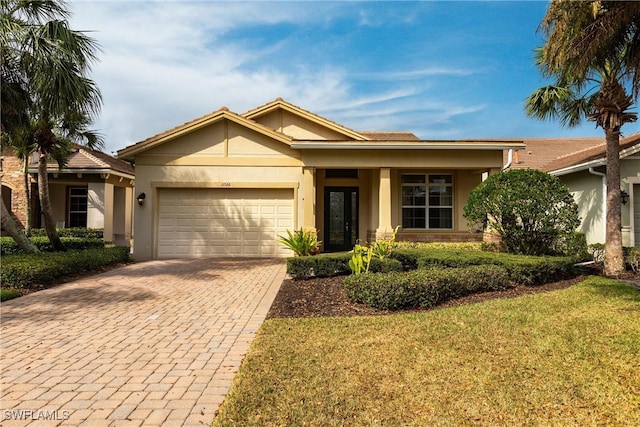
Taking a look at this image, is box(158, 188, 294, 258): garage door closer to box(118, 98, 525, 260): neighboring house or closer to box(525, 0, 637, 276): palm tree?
box(118, 98, 525, 260): neighboring house

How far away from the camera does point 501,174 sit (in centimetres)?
934

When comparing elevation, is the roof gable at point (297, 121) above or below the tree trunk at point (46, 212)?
above

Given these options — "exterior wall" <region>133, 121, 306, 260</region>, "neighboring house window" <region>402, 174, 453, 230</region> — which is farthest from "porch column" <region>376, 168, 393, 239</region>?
"exterior wall" <region>133, 121, 306, 260</region>

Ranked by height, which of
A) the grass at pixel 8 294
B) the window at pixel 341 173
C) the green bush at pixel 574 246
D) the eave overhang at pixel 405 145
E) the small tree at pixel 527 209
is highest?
the eave overhang at pixel 405 145

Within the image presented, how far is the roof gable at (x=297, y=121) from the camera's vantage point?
1431 cm

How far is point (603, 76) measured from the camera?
9250 millimetres

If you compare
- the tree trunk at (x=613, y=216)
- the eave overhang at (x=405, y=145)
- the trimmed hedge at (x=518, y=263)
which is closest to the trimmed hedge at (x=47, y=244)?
the eave overhang at (x=405, y=145)

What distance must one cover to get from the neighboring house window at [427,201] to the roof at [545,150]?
8051 mm

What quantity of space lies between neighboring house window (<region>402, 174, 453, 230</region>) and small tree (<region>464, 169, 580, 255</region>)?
15.4 ft

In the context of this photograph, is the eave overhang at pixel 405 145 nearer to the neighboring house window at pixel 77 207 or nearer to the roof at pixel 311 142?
the roof at pixel 311 142

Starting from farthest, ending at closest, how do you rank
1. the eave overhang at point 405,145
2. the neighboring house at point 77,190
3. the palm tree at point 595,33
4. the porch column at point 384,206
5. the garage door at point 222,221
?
1. the neighboring house at point 77,190
2. the garage door at point 222,221
3. the porch column at point 384,206
4. the eave overhang at point 405,145
5. the palm tree at point 595,33

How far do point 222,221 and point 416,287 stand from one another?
873cm

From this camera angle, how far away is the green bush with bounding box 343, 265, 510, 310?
6.04 meters

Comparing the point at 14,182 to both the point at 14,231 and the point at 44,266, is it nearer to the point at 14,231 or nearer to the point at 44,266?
the point at 14,231
